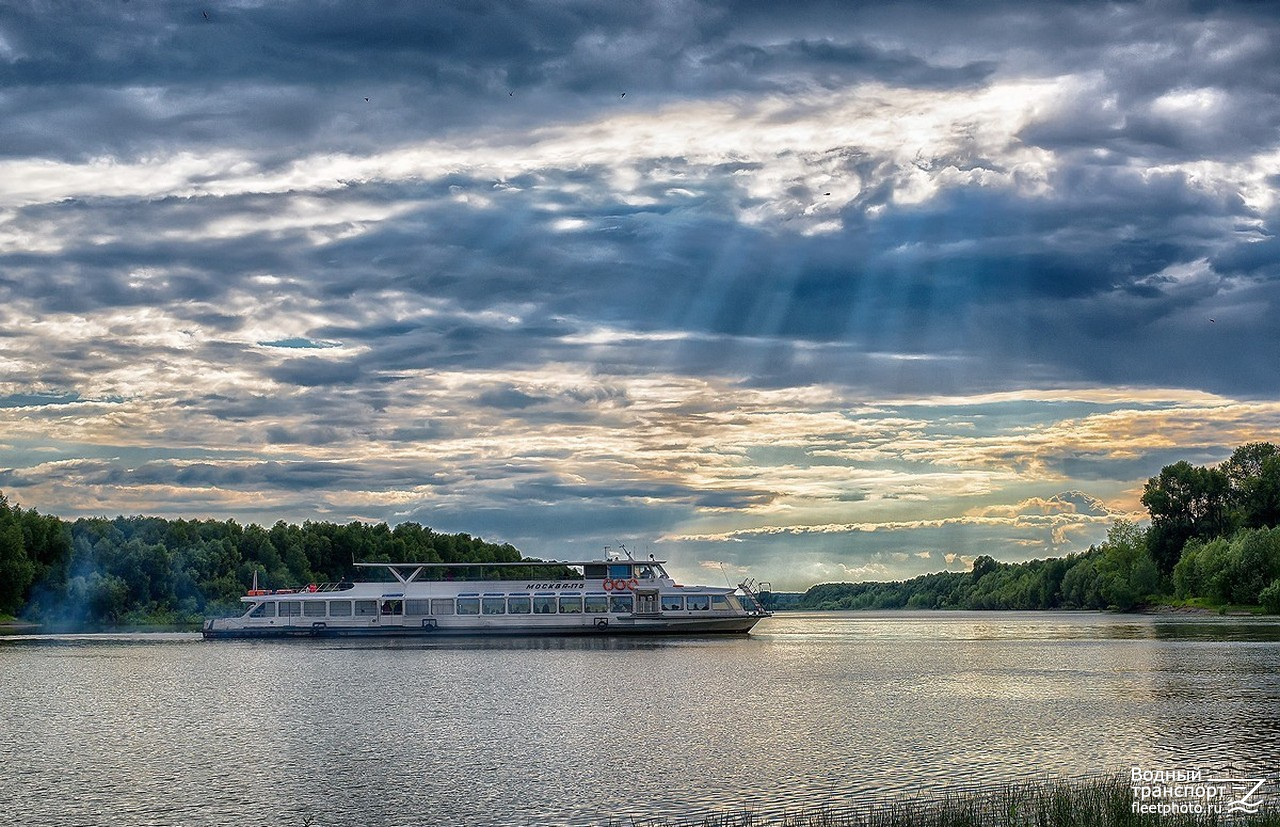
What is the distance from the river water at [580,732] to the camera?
35.9 meters

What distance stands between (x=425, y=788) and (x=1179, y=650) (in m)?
76.5

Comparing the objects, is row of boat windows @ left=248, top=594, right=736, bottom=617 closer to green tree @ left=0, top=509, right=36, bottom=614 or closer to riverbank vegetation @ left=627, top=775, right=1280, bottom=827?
green tree @ left=0, top=509, right=36, bottom=614

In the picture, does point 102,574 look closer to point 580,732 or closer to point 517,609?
point 517,609

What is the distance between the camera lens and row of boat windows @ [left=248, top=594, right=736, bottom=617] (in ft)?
404

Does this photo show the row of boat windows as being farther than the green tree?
No

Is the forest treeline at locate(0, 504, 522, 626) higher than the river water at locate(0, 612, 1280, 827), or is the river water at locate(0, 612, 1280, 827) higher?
the forest treeline at locate(0, 504, 522, 626)

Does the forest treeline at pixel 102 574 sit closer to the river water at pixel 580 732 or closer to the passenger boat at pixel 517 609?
the passenger boat at pixel 517 609

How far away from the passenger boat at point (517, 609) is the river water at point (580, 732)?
1092 inches

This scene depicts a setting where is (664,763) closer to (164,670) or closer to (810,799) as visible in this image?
(810,799)

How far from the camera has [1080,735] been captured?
4672 cm

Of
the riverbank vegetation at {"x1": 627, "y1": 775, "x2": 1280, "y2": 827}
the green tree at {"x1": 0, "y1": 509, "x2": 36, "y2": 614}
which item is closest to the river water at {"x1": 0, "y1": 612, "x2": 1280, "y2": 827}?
the riverbank vegetation at {"x1": 627, "y1": 775, "x2": 1280, "y2": 827}

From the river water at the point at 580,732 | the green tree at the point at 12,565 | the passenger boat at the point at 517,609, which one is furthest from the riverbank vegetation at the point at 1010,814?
the green tree at the point at 12,565

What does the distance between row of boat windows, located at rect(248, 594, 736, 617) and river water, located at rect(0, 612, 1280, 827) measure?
28309mm

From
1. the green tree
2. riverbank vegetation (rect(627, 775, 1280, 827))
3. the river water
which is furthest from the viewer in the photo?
the green tree
